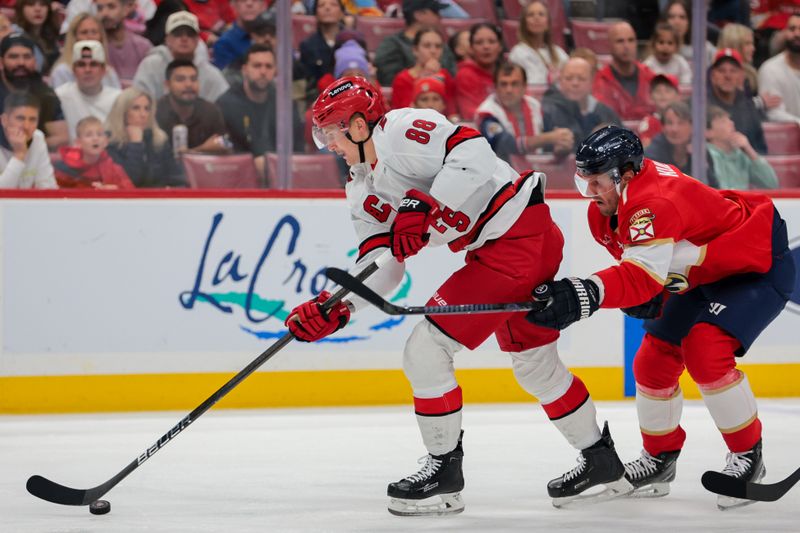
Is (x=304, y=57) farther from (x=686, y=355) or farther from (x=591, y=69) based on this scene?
(x=686, y=355)

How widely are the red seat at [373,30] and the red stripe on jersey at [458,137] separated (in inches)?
100.0

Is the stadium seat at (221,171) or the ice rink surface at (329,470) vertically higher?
the stadium seat at (221,171)

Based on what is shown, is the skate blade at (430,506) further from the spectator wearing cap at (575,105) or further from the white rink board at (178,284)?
the spectator wearing cap at (575,105)

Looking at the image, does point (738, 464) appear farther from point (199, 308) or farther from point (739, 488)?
point (199, 308)

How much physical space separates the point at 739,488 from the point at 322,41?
314 centimetres

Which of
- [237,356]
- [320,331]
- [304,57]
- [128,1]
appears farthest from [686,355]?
[128,1]

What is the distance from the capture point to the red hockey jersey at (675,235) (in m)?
2.65

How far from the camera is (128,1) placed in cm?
502

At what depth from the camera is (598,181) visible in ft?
9.18

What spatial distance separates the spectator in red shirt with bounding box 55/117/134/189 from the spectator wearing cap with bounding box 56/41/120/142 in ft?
0.13

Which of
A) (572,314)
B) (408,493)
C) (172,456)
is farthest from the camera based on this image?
(172,456)


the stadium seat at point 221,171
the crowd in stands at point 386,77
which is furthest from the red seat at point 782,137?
the stadium seat at point 221,171

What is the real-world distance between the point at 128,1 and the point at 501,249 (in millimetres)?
2842

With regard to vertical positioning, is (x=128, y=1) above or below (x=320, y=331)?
above
